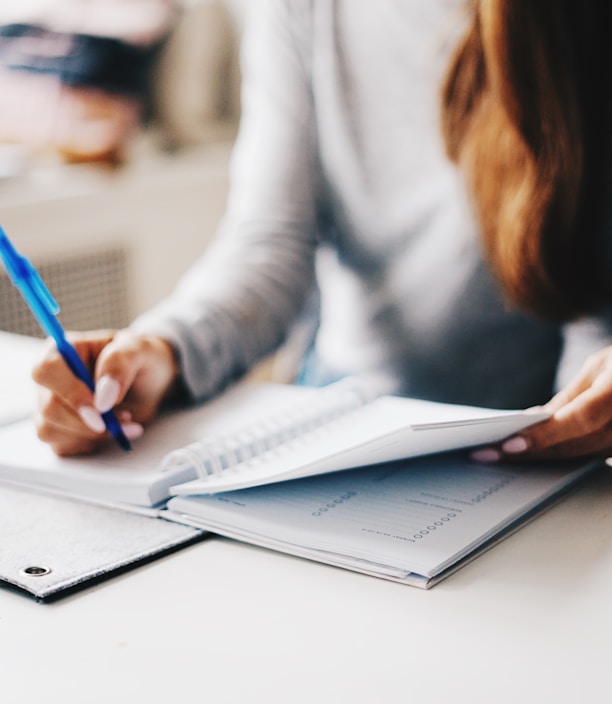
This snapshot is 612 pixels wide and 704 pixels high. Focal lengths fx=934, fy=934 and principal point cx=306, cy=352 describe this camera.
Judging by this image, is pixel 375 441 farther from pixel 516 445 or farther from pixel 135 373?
pixel 135 373

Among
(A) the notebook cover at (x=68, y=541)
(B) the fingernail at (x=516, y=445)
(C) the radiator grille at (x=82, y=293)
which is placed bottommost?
(C) the radiator grille at (x=82, y=293)

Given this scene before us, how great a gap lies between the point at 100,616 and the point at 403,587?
16cm

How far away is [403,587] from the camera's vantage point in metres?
0.50

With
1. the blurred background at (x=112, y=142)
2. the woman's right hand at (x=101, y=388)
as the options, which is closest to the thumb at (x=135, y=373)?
the woman's right hand at (x=101, y=388)

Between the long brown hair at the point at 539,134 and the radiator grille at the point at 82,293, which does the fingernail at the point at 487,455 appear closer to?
the long brown hair at the point at 539,134

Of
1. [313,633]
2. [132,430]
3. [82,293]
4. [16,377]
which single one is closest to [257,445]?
[132,430]

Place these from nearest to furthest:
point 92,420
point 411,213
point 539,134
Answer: point 92,420, point 539,134, point 411,213

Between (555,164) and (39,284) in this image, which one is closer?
(39,284)

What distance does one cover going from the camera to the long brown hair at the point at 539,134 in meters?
0.82

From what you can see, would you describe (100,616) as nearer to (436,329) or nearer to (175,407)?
(175,407)

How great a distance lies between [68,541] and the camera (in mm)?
560

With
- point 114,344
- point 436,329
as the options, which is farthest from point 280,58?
point 114,344

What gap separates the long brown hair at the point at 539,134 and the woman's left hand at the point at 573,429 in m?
0.21

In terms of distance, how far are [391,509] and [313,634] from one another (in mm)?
140
